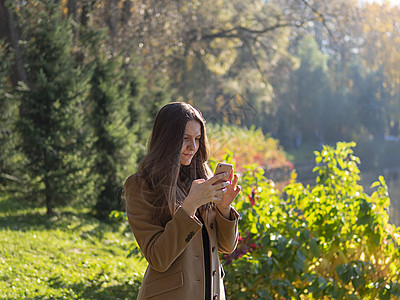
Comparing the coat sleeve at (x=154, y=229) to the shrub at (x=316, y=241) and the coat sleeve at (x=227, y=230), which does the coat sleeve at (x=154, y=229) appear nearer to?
the coat sleeve at (x=227, y=230)

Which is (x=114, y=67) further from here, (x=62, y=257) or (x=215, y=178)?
(x=215, y=178)

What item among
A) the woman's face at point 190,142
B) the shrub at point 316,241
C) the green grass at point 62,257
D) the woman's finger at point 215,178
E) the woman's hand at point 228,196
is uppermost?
the woman's face at point 190,142

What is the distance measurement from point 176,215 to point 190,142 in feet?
1.15

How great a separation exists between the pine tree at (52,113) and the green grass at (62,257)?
0.59m

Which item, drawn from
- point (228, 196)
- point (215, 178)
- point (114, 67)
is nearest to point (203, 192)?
point (215, 178)

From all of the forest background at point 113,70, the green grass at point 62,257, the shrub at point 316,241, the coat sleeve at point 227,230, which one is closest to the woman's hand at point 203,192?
the coat sleeve at point 227,230

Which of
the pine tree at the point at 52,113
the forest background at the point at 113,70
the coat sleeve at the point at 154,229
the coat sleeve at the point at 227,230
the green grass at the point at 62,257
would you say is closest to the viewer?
the coat sleeve at the point at 154,229

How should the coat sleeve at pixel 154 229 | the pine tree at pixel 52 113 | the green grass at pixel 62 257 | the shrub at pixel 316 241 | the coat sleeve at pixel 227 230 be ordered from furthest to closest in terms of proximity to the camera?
1. the pine tree at pixel 52 113
2. the green grass at pixel 62 257
3. the shrub at pixel 316 241
4. the coat sleeve at pixel 227 230
5. the coat sleeve at pixel 154 229

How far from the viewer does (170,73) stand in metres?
19.0

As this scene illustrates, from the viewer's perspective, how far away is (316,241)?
4254 mm

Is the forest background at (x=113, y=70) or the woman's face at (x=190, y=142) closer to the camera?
the woman's face at (x=190, y=142)

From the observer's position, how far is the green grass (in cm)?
552

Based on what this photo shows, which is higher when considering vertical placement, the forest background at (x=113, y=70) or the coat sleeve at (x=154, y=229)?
the forest background at (x=113, y=70)

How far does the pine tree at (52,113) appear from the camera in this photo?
855 cm
